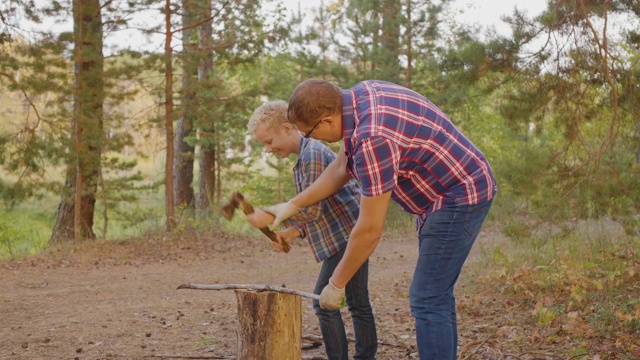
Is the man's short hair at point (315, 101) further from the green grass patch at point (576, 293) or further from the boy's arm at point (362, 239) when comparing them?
the green grass patch at point (576, 293)

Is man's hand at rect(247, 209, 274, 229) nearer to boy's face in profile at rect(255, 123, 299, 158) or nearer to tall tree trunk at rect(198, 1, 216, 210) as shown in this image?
boy's face in profile at rect(255, 123, 299, 158)

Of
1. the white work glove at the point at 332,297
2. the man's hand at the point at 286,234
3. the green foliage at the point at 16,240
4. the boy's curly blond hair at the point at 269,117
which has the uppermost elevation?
the boy's curly blond hair at the point at 269,117

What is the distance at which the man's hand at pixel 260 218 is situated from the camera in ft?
12.5

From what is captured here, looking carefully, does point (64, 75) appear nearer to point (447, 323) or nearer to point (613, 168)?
point (613, 168)

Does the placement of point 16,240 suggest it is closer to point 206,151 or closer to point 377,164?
point 206,151

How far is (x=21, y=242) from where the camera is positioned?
16.1m

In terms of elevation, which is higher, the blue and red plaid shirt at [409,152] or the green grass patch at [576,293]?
the blue and red plaid shirt at [409,152]

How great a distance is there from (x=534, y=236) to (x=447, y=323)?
4.31 meters

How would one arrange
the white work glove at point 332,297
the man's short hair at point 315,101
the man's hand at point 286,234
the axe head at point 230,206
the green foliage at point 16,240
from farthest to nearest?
the green foliage at point 16,240, the man's hand at point 286,234, the axe head at point 230,206, the white work glove at point 332,297, the man's short hair at point 315,101

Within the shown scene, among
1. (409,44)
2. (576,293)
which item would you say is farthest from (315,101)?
(409,44)

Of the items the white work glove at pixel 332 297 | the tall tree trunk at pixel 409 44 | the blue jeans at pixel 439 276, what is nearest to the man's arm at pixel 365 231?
the white work glove at pixel 332 297

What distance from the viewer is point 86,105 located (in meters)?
11.6

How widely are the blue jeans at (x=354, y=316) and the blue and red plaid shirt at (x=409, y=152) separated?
0.77 meters

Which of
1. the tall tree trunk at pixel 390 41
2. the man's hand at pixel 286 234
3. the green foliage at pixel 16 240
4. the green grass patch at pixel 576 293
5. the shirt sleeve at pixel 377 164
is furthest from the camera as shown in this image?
the tall tree trunk at pixel 390 41
